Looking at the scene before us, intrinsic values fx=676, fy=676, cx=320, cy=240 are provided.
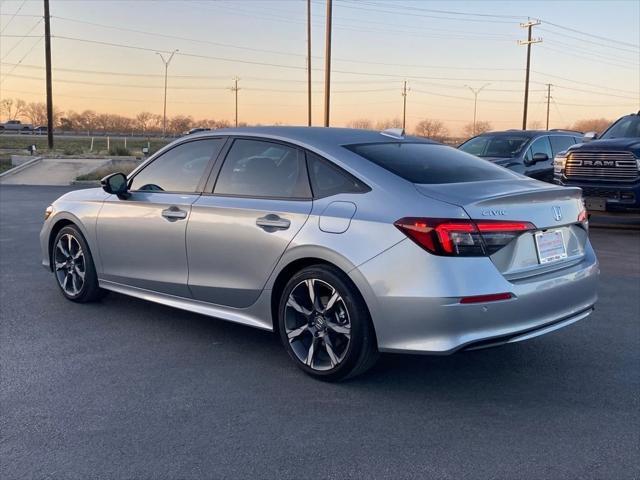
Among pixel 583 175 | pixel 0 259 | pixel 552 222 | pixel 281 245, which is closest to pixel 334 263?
pixel 281 245

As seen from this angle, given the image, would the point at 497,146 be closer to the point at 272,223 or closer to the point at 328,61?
the point at 272,223

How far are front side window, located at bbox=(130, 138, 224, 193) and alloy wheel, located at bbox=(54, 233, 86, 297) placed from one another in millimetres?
938

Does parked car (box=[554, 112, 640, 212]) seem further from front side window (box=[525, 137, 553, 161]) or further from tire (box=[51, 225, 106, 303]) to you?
tire (box=[51, 225, 106, 303])

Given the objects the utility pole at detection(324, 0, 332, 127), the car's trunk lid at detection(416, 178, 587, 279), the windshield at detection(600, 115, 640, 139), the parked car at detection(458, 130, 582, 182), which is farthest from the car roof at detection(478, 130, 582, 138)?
the utility pole at detection(324, 0, 332, 127)

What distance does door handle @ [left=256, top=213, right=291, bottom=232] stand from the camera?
4.50 meters

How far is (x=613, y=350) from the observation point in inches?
202

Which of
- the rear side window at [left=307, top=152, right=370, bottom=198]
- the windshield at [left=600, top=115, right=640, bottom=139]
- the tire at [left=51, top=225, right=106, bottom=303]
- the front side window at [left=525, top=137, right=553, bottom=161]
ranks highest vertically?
the windshield at [left=600, top=115, right=640, bottom=139]

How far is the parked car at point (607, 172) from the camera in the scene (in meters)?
11.0

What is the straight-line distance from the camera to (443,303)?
379 cm

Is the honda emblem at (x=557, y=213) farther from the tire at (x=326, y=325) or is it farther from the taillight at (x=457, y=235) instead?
the tire at (x=326, y=325)

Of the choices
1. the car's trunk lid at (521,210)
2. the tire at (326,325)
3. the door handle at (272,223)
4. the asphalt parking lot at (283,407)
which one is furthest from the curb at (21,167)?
the car's trunk lid at (521,210)

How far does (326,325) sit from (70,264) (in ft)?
10.4

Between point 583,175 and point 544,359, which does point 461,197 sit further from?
point 583,175

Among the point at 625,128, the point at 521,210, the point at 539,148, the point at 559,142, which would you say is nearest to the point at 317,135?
the point at 521,210
